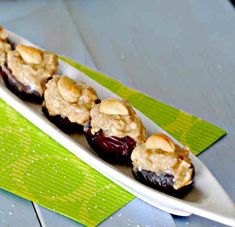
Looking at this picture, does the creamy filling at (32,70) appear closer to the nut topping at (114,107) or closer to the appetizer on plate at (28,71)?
the appetizer on plate at (28,71)

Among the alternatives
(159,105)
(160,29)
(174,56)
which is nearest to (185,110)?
(159,105)

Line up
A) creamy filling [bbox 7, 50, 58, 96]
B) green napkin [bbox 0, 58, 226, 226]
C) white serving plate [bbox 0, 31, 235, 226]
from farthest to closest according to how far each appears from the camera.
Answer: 1. creamy filling [bbox 7, 50, 58, 96]
2. green napkin [bbox 0, 58, 226, 226]
3. white serving plate [bbox 0, 31, 235, 226]

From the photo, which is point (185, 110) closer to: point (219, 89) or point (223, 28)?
point (219, 89)

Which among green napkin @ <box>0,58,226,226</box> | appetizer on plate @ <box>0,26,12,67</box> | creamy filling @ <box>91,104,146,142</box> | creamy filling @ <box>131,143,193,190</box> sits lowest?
green napkin @ <box>0,58,226,226</box>

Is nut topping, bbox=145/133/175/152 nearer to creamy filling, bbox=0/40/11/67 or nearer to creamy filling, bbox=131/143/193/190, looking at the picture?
creamy filling, bbox=131/143/193/190

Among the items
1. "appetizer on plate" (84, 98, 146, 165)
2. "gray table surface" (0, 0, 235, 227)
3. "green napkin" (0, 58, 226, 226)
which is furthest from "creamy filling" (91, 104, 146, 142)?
"gray table surface" (0, 0, 235, 227)

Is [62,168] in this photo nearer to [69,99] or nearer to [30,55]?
[69,99]
